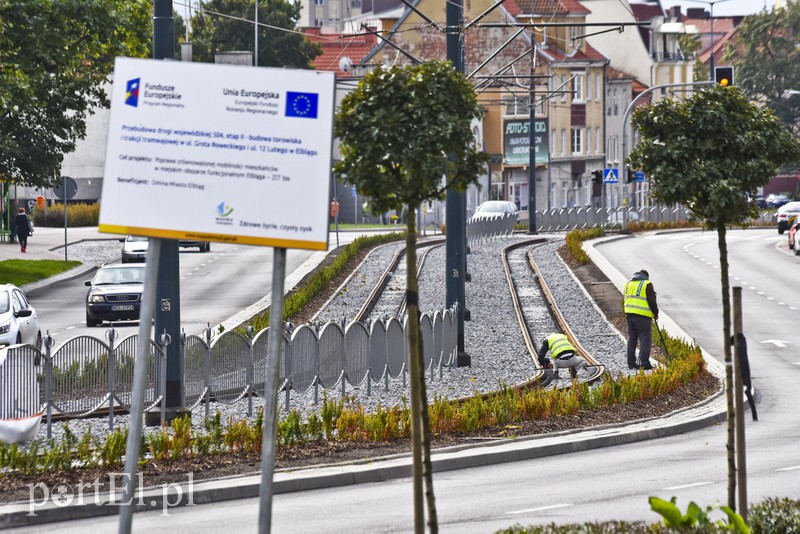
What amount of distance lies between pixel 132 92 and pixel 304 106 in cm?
94

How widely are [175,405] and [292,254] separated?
3550cm

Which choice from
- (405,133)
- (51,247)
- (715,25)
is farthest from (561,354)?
(715,25)

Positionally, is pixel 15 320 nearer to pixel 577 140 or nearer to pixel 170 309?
pixel 170 309

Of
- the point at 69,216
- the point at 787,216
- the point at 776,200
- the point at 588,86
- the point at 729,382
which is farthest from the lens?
the point at 776,200

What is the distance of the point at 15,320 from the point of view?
22625 millimetres

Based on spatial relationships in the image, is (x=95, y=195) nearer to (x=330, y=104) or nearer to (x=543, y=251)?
(x=543, y=251)

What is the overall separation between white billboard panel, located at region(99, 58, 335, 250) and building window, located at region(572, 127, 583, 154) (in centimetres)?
8923

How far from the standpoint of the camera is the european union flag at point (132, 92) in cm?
768

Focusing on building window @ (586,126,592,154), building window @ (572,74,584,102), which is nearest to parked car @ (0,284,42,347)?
building window @ (572,74,584,102)

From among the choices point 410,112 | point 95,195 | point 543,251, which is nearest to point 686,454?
point 410,112

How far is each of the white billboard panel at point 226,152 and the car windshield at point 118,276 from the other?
25.2 meters

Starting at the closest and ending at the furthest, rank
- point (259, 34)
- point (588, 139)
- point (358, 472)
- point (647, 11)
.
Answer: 1. point (358, 472)
2. point (259, 34)
3. point (588, 139)
4. point (647, 11)

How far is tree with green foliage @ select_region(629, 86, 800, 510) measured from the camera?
10680 mm

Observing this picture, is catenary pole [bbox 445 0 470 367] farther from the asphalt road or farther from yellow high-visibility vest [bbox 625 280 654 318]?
the asphalt road
